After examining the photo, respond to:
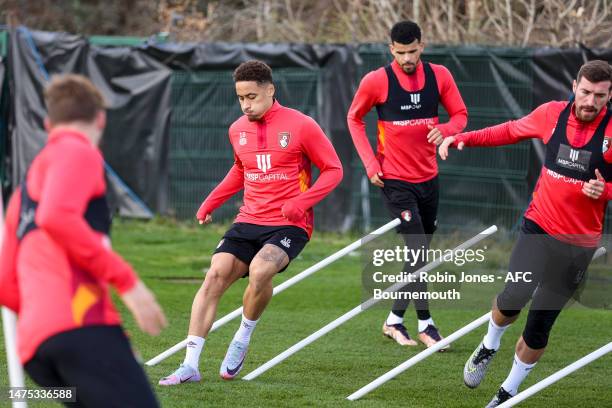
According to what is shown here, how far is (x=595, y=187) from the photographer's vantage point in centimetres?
643

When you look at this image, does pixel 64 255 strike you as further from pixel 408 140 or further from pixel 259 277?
pixel 408 140

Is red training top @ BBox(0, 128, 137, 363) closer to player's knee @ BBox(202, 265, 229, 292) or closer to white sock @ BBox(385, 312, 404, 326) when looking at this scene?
player's knee @ BBox(202, 265, 229, 292)

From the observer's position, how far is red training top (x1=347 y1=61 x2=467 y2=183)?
8.94 m

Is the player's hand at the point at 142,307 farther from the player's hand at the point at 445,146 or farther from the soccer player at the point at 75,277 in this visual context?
the player's hand at the point at 445,146

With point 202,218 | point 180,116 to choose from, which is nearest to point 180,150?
point 180,116

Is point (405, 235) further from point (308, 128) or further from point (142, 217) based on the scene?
point (142, 217)

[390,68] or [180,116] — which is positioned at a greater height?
[390,68]

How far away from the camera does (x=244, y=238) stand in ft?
24.4

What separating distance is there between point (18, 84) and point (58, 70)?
595 millimetres

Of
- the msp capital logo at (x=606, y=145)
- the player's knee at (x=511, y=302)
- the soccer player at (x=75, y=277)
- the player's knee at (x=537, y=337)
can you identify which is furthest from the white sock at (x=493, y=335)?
the soccer player at (x=75, y=277)

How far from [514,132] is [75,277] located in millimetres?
3594

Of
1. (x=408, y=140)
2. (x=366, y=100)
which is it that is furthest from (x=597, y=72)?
(x=366, y=100)

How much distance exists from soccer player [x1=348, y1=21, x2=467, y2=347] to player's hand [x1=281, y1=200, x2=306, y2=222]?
5.57 feet

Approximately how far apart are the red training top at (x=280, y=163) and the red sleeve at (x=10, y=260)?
3.15 meters
